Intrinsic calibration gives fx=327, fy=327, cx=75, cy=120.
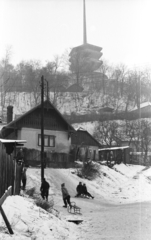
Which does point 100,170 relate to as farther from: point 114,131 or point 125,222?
point 114,131

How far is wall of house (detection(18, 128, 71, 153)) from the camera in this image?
32594 mm

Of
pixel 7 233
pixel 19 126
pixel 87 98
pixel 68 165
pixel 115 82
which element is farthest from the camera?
pixel 115 82

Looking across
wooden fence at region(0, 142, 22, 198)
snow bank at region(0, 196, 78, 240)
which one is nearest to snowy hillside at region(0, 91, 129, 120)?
wooden fence at region(0, 142, 22, 198)

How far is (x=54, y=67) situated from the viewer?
75.4m

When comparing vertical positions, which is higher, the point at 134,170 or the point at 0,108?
the point at 0,108

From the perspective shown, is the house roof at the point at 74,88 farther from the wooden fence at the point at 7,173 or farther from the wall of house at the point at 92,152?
the wooden fence at the point at 7,173

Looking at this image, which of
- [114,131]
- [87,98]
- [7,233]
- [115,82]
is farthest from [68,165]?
[115,82]

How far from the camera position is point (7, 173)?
41.6ft

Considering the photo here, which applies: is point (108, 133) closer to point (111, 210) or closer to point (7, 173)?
point (111, 210)

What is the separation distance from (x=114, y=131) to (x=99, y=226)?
146 feet

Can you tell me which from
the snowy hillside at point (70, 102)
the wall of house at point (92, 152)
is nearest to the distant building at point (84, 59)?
the snowy hillside at point (70, 102)

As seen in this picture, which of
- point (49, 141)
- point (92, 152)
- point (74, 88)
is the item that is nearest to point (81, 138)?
point (92, 152)

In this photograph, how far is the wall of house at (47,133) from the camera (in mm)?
32594

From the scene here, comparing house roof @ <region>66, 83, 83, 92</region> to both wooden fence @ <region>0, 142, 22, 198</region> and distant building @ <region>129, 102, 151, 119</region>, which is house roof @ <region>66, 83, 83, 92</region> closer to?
distant building @ <region>129, 102, 151, 119</region>
